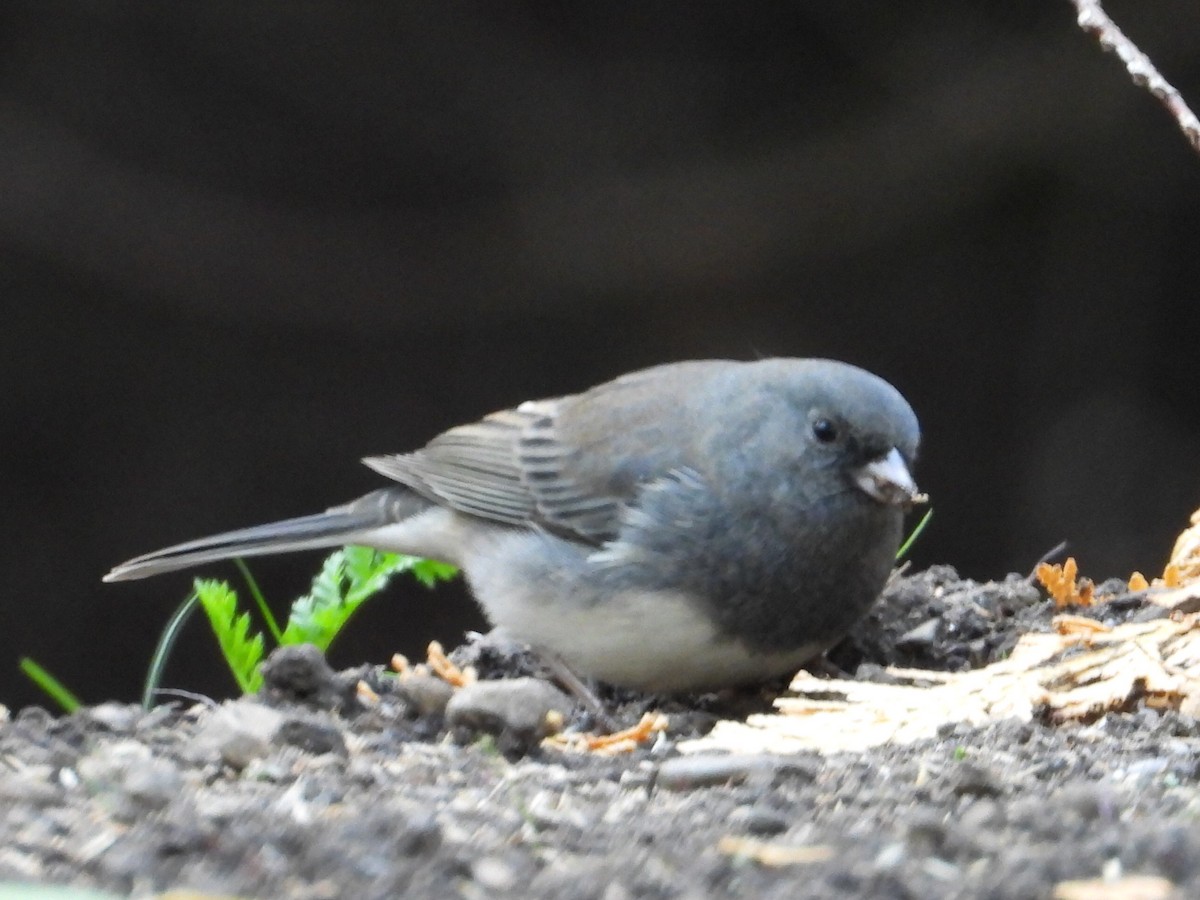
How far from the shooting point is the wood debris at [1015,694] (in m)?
1.43

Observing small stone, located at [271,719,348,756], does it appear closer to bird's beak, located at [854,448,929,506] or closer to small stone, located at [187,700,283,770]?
small stone, located at [187,700,283,770]

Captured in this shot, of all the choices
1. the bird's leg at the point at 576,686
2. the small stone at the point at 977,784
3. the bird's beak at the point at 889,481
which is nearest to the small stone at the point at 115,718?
the bird's leg at the point at 576,686

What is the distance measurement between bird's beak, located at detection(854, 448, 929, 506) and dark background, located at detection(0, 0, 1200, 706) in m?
1.90

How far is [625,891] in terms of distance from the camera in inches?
38.7

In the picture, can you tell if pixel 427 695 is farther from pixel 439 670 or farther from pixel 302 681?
pixel 439 670

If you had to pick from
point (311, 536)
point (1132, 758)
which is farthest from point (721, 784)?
point (311, 536)

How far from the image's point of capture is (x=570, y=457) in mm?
2408

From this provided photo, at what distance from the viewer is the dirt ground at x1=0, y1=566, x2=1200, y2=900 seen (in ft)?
3.22

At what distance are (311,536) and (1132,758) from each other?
5.00ft

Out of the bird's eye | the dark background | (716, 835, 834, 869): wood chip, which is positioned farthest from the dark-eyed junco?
the dark background

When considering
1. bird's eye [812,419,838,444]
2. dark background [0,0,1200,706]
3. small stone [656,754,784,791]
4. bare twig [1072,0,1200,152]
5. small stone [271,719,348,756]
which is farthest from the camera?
dark background [0,0,1200,706]

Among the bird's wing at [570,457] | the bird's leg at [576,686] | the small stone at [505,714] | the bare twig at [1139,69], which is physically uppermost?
Answer: the bare twig at [1139,69]

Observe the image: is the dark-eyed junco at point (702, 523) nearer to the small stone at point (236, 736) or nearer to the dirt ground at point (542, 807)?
the dirt ground at point (542, 807)

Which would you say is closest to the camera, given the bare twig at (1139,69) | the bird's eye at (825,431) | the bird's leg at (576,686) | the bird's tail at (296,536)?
the bare twig at (1139,69)
